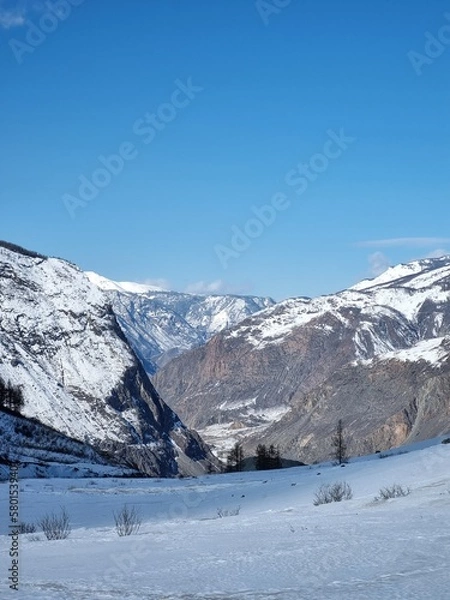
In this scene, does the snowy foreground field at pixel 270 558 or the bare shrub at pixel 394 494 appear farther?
the bare shrub at pixel 394 494

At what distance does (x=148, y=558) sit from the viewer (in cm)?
893

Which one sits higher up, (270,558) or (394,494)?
(394,494)

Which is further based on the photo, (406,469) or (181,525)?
(406,469)

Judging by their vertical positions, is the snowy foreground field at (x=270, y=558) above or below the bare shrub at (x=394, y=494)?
below

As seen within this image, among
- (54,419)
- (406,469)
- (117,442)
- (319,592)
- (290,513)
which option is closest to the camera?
(319,592)

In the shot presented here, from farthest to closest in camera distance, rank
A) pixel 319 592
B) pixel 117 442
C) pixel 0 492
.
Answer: pixel 117 442, pixel 0 492, pixel 319 592

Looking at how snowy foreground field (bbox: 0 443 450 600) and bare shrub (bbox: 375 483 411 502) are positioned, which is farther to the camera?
bare shrub (bbox: 375 483 411 502)

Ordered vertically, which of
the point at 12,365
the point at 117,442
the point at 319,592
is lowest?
the point at 319,592

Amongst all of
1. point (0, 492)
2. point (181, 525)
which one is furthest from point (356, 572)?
point (0, 492)

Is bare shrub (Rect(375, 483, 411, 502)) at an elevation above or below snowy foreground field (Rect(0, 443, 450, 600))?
above

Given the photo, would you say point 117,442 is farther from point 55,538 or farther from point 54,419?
point 55,538

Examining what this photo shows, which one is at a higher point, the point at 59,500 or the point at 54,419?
the point at 54,419

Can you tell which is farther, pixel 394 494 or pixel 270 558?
pixel 394 494

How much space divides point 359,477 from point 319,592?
14.8 metres
